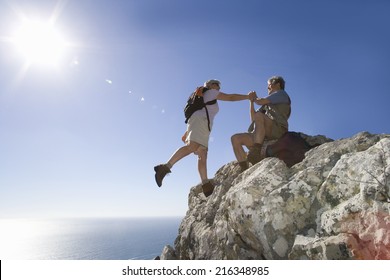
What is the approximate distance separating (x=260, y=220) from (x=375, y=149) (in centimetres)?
304

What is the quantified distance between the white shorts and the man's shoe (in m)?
1.69

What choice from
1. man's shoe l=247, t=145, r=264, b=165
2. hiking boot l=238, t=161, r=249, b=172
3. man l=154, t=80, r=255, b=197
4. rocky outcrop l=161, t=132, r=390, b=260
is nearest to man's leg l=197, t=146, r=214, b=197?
man l=154, t=80, r=255, b=197

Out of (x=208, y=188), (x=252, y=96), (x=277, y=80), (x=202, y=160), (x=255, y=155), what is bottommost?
(x=208, y=188)

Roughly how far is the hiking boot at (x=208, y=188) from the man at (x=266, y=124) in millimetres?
1381

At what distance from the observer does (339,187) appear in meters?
6.70

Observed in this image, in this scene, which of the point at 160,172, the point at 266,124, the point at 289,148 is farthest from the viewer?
the point at 266,124

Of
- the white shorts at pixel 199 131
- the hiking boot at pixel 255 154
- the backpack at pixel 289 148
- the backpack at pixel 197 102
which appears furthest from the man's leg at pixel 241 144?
the backpack at pixel 197 102

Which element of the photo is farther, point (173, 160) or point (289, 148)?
point (173, 160)

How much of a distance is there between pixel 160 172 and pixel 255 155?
341 centimetres

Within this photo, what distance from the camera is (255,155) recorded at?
10875 mm

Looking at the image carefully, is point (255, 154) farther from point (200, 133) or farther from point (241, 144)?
point (200, 133)

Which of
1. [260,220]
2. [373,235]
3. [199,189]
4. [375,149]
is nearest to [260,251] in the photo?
[260,220]

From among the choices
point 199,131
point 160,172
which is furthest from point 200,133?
point 160,172
